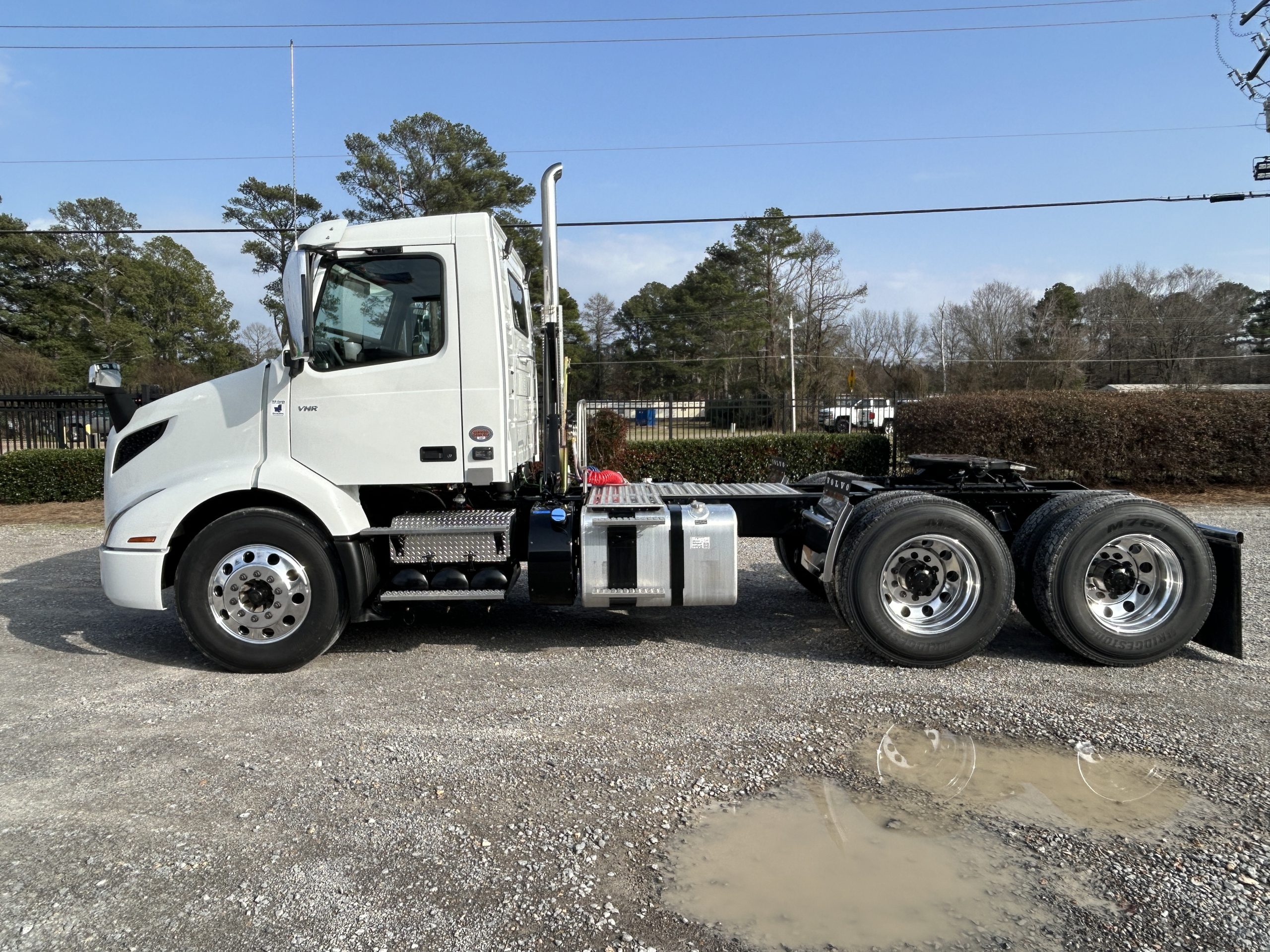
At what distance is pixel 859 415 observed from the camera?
1838 cm

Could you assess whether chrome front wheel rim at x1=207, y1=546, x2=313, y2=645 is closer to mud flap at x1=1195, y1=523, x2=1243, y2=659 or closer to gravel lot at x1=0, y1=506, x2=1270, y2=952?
gravel lot at x1=0, y1=506, x2=1270, y2=952

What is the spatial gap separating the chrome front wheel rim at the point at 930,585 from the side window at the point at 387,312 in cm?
343

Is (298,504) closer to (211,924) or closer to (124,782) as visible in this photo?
(124,782)

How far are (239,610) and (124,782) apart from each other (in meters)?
1.63

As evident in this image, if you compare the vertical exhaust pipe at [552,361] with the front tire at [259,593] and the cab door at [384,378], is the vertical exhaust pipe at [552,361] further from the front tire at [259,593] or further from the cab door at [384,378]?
the front tire at [259,593]

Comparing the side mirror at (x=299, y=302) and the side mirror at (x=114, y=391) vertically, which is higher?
the side mirror at (x=299, y=302)

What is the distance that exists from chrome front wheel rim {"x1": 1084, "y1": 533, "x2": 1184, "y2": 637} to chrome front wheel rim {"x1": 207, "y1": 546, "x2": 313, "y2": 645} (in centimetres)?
519

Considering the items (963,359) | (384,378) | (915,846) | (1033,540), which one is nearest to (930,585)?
(1033,540)

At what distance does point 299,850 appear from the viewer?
3.21 m

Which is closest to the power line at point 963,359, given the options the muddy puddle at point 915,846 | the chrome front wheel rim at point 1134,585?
the chrome front wheel rim at point 1134,585

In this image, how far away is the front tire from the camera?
17.4 feet

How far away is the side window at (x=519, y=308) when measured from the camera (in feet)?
20.4

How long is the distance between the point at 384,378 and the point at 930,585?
154 inches

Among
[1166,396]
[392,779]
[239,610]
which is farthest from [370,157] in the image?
[392,779]
